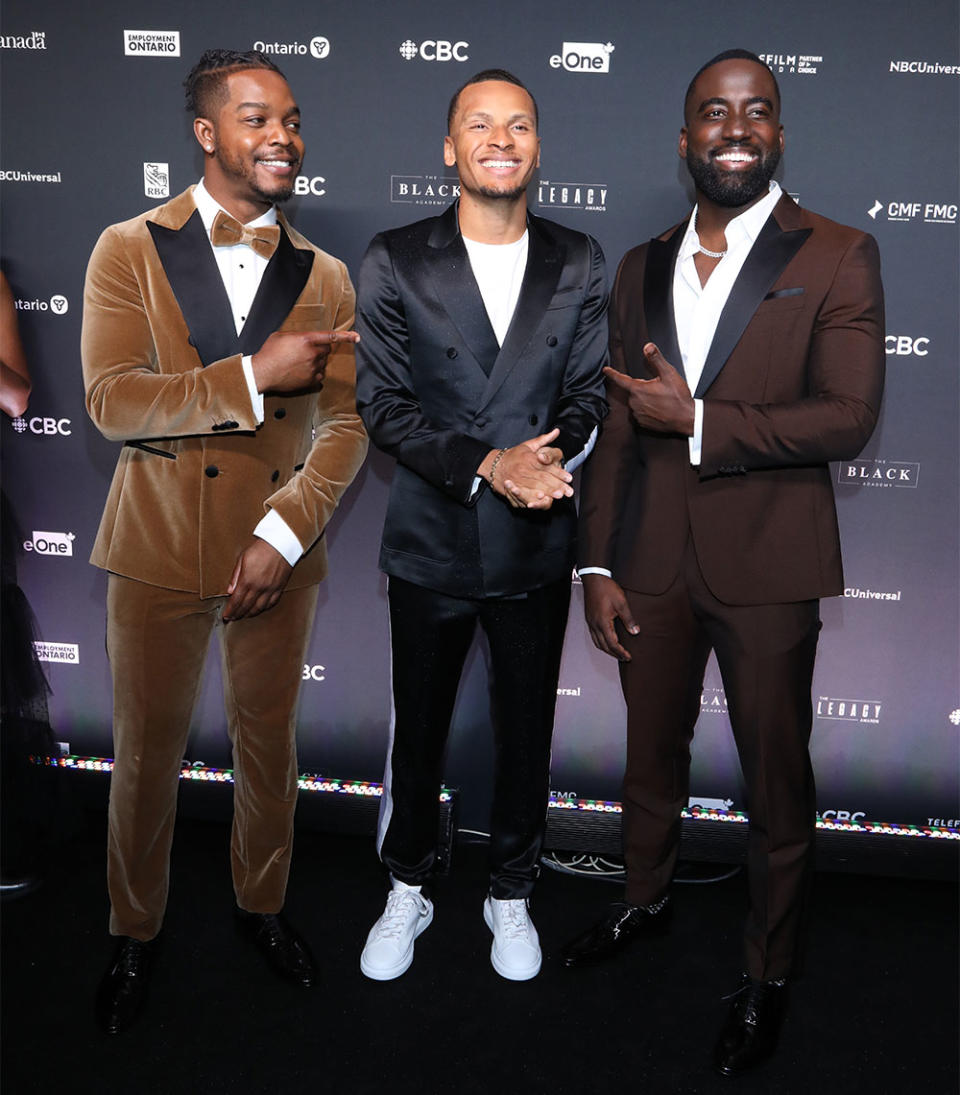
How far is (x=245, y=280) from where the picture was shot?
241cm

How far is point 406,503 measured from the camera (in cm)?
244

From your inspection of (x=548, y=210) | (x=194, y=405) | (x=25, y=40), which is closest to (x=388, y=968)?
(x=194, y=405)

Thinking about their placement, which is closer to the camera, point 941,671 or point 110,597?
point 110,597

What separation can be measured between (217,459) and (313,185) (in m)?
1.17

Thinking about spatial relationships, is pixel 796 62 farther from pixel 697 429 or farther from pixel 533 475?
pixel 533 475

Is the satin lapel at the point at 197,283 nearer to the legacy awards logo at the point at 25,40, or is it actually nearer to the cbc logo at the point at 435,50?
the cbc logo at the point at 435,50

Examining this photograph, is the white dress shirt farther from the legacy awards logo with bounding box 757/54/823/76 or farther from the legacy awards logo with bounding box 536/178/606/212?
the legacy awards logo with bounding box 757/54/823/76

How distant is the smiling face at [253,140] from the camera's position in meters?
2.30

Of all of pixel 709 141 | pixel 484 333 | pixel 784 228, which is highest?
pixel 709 141

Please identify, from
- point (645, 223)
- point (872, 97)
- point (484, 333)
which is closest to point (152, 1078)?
point (484, 333)

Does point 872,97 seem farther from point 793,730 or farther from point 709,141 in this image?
point 793,730

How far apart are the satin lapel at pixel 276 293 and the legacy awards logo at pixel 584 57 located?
3.64 ft

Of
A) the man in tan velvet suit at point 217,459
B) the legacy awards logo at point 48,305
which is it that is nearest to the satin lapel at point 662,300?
the man in tan velvet suit at point 217,459

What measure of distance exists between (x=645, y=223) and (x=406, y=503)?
128 cm
